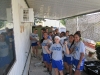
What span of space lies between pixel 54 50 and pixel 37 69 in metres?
2.04

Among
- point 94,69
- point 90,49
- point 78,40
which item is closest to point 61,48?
point 78,40

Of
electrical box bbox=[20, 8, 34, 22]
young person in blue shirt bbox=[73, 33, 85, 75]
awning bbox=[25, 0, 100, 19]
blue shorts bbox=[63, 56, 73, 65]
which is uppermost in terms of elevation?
awning bbox=[25, 0, 100, 19]

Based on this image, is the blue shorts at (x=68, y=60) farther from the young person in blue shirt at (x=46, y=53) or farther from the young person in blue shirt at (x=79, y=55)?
the young person in blue shirt at (x=79, y=55)

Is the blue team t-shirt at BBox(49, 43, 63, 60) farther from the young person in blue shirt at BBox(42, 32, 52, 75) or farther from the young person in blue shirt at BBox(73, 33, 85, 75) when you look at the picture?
the young person in blue shirt at BBox(42, 32, 52, 75)

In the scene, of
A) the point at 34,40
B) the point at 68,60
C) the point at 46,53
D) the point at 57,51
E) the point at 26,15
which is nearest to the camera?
the point at 57,51

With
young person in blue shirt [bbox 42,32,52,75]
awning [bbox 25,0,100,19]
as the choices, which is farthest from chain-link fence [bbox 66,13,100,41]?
young person in blue shirt [bbox 42,32,52,75]

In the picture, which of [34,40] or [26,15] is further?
[34,40]

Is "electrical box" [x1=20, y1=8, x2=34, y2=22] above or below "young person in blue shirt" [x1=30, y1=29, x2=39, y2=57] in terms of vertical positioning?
above

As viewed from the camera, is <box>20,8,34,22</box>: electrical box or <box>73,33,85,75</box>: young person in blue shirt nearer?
<box>73,33,85,75</box>: young person in blue shirt

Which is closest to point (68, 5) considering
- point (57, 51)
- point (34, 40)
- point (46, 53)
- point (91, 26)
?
point (46, 53)

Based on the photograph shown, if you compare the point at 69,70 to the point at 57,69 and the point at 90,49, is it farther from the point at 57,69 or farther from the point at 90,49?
the point at 90,49

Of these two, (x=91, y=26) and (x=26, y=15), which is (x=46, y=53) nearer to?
(x=26, y=15)

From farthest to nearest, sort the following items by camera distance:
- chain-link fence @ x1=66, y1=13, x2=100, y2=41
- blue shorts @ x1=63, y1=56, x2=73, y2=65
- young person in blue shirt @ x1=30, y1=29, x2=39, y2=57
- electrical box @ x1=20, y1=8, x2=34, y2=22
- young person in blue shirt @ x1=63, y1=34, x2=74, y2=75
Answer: chain-link fence @ x1=66, y1=13, x2=100, y2=41
young person in blue shirt @ x1=30, y1=29, x2=39, y2=57
blue shorts @ x1=63, y1=56, x2=73, y2=65
young person in blue shirt @ x1=63, y1=34, x2=74, y2=75
electrical box @ x1=20, y1=8, x2=34, y2=22

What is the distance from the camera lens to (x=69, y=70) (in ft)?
16.4
